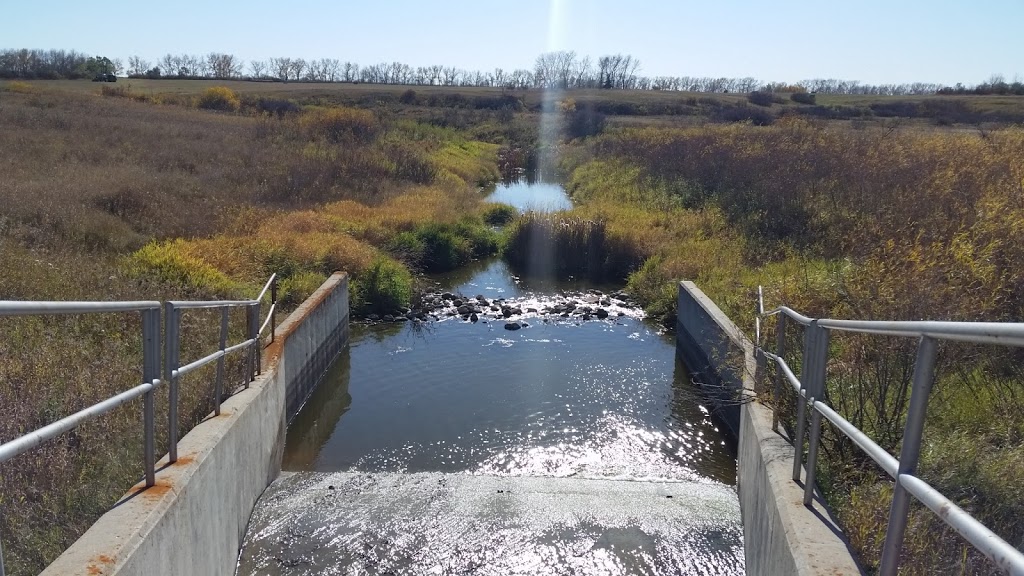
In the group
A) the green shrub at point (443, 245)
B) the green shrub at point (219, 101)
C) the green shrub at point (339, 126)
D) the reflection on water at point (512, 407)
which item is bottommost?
the reflection on water at point (512, 407)

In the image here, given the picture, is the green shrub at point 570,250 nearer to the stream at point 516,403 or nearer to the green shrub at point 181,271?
the stream at point 516,403

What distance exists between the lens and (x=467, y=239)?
1944 cm

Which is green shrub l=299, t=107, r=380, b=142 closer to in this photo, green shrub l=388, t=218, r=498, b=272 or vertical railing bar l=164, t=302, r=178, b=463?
green shrub l=388, t=218, r=498, b=272

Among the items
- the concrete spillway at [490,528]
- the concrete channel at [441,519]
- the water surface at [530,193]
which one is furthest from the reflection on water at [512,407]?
the water surface at [530,193]

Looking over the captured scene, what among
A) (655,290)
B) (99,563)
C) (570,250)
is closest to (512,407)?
(655,290)

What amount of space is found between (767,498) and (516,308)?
1015 centimetres

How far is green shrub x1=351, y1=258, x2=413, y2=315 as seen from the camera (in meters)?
14.2

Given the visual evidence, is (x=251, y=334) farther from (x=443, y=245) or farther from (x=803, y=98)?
(x=803, y=98)

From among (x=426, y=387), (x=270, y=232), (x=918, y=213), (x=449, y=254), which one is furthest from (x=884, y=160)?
(x=270, y=232)

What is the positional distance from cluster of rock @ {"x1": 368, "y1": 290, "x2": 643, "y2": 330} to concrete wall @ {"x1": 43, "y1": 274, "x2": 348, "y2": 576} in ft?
17.1

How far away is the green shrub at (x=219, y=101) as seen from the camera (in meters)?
47.9

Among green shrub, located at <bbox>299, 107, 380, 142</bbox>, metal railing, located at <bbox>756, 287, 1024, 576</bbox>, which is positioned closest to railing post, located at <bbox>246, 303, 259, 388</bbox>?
metal railing, located at <bbox>756, 287, 1024, 576</bbox>

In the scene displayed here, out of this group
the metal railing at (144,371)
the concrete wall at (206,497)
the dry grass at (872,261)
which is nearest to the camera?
the metal railing at (144,371)

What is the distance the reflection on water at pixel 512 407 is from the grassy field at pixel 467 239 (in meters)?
1.56
